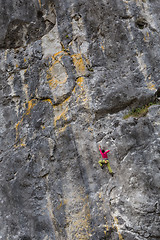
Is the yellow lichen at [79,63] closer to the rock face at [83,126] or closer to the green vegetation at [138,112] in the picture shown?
the rock face at [83,126]

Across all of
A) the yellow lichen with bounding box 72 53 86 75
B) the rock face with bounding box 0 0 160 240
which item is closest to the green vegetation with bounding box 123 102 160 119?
the rock face with bounding box 0 0 160 240

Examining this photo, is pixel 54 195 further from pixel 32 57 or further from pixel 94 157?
pixel 32 57

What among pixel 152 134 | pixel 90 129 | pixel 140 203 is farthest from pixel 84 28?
pixel 140 203

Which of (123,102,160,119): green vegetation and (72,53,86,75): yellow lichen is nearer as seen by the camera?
(123,102,160,119): green vegetation

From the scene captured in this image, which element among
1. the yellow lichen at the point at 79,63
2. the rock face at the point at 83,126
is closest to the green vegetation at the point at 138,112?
the rock face at the point at 83,126

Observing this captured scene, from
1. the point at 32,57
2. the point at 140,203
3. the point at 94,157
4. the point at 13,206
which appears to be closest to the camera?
the point at 140,203

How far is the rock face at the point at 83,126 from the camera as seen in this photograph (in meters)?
4.41

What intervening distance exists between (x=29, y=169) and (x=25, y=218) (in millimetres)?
859

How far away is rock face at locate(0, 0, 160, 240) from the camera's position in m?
4.41

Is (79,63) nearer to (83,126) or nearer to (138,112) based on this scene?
(83,126)

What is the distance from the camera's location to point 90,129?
4.83 m

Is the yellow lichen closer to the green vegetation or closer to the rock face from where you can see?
the rock face

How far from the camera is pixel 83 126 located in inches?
192

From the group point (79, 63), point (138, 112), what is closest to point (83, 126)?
point (138, 112)
